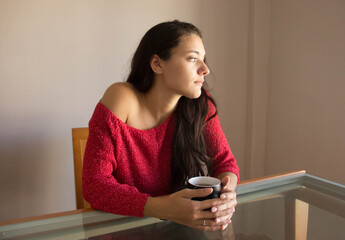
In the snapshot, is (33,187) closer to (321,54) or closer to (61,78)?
(61,78)

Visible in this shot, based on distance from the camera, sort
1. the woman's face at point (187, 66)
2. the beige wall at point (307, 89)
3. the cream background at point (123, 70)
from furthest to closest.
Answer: the beige wall at point (307, 89), the cream background at point (123, 70), the woman's face at point (187, 66)

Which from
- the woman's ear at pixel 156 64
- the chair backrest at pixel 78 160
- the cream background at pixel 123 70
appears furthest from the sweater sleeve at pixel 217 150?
the cream background at pixel 123 70

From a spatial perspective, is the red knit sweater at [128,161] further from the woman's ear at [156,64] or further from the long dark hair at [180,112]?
the woman's ear at [156,64]

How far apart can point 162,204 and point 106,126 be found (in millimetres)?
331

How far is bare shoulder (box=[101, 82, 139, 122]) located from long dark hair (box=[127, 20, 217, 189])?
61mm

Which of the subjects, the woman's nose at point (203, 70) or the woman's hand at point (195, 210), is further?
the woman's nose at point (203, 70)

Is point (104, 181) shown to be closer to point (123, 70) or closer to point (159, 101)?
point (159, 101)

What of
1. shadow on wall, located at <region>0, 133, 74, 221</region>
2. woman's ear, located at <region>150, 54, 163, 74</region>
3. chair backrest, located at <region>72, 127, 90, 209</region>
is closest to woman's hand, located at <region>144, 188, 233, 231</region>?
woman's ear, located at <region>150, 54, 163, 74</region>

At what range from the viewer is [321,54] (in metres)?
1.82

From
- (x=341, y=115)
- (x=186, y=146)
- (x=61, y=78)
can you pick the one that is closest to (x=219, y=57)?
(x=341, y=115)

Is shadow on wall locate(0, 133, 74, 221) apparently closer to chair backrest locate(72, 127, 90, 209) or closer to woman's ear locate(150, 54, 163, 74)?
chair backrest locate(72, 127, 90, 209)

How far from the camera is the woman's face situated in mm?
1033

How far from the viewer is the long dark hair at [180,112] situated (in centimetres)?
107

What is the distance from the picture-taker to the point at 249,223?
0.89m
